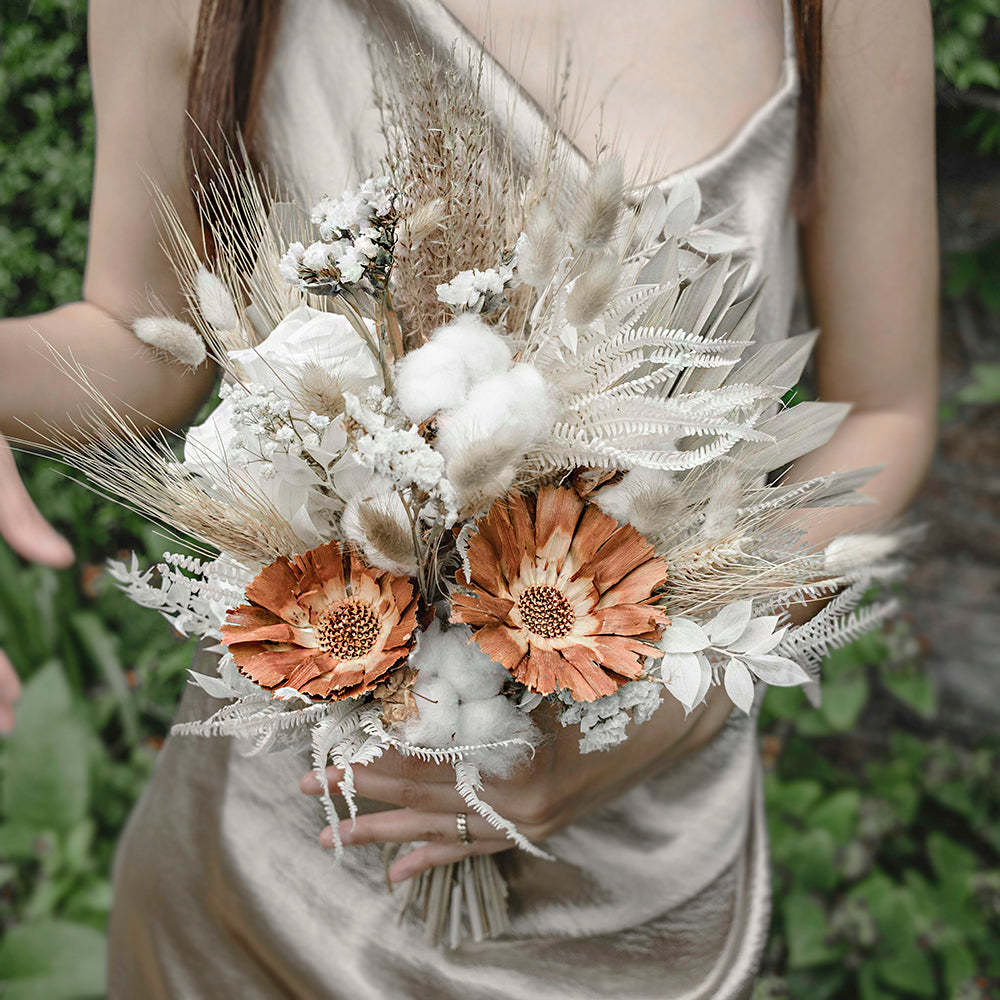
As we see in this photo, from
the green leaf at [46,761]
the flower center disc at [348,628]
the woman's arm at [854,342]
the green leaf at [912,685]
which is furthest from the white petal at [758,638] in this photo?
the green leaf at [46,761]

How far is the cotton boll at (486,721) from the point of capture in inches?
17.9

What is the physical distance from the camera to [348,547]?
46 cm

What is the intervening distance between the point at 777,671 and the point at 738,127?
48cm

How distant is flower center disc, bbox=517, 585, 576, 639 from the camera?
1.43 ft

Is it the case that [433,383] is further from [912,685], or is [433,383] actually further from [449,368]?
[912,685]

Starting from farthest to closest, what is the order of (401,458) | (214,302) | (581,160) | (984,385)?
(984,385) → (581,160) → (214,302) → (401,458)

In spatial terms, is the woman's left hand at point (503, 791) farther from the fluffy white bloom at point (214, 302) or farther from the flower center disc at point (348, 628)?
the fluffy white bloom at point (214, 302)

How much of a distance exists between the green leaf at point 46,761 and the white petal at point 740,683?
50.3 inches

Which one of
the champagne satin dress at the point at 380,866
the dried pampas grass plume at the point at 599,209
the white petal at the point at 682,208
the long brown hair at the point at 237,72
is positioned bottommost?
the champagne satin dress at the point at 380,866

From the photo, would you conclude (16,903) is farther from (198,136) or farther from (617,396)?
(617,396)

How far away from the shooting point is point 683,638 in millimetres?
454

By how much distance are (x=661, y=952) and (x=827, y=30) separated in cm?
84

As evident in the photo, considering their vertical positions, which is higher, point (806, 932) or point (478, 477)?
point (478, 477)

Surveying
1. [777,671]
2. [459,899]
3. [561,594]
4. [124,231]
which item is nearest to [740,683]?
[777,671]
